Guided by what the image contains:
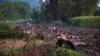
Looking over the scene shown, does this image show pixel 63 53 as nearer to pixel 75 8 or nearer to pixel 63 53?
pixel 63 53

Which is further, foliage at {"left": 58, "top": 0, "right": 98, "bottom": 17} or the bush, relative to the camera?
foliage at {"left": 58, "top": 0, "right": 98, "bottom": 17}

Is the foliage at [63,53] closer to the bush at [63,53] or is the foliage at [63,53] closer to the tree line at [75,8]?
the bush at [63,53]

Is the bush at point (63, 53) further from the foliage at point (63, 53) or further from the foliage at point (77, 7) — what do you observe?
the foliage at point (77, 7)

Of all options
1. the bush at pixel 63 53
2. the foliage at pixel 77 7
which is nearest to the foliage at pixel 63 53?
the bush at pixel 63 53

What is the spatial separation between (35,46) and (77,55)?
0.94 meters

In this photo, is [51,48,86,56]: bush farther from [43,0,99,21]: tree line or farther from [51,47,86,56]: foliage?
[43,0,99,21]: tree line

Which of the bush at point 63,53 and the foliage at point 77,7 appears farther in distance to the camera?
the foliage at point 77,7

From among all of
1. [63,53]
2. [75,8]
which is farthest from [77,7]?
[63,53]

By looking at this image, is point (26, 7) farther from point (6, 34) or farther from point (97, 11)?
point (6, 34)

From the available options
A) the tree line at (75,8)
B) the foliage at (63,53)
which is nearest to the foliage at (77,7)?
the tree line at (75,8)

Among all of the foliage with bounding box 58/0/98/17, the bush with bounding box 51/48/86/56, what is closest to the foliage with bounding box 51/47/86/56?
the bush with bounding box 51/48/86/56

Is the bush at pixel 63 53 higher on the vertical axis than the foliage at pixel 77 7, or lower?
higher

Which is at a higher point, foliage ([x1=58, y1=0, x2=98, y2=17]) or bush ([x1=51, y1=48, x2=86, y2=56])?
bush ([x1=51, y1=48, x2=86, y2=56])

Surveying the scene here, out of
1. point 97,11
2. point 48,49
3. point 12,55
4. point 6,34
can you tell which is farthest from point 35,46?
point 97,11
